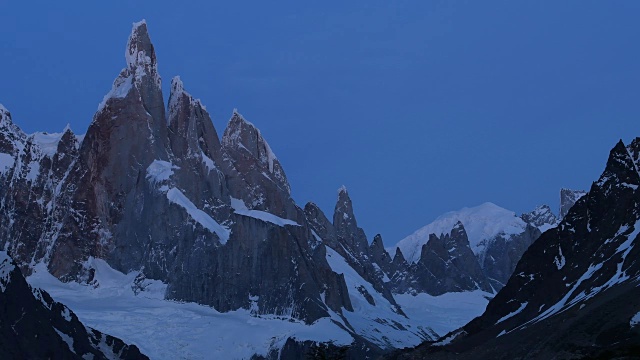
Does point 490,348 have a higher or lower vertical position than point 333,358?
higher

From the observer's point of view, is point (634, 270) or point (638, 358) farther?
point (634, 270)

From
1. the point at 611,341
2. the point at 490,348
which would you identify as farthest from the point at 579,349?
the point at 490,348

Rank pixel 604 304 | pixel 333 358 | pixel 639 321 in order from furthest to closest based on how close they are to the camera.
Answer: pixel 604 304
pixel 639 321
pixel 333 358

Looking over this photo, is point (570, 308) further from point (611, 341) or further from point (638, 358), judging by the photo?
point (638, 358)

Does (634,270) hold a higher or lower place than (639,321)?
higher

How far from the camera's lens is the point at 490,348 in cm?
19975

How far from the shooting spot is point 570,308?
193250mm

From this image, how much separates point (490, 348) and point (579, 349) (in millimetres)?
35349

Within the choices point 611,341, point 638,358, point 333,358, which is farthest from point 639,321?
point 333,358

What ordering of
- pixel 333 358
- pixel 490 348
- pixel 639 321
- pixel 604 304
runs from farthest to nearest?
pixel 490 348
pixel 604 304
pixel 639 321
pixel 333 358

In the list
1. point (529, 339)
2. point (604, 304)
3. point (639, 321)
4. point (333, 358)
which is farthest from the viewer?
point (529, 339)

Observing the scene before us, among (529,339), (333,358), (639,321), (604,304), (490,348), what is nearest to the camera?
(333,358)

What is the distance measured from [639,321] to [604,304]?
1406 centimetres

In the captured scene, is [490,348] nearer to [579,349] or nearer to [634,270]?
[634,270]
